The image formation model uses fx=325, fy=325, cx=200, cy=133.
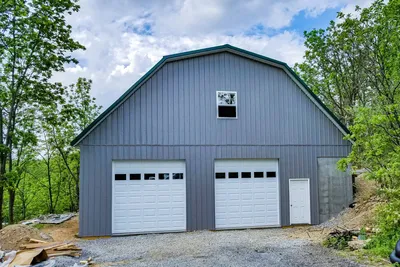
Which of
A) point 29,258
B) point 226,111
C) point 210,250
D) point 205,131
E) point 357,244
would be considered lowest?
point 210,250

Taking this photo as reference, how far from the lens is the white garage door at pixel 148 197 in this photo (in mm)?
10531

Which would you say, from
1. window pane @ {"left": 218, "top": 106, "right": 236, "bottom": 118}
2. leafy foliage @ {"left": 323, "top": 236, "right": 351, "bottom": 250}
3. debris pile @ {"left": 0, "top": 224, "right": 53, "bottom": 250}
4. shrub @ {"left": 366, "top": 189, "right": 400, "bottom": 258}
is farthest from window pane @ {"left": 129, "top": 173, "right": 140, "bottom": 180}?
shrub @ {"left": 366, "top": 189, "right": 400, "bottom": 258}

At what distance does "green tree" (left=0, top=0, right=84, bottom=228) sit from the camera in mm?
11305

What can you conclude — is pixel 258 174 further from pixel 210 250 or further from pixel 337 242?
pixel 210 250

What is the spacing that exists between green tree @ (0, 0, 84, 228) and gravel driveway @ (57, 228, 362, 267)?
5765 millimetres

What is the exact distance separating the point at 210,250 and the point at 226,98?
545 centimetres

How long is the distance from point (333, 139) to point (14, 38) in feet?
39.5

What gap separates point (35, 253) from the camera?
6.80 m

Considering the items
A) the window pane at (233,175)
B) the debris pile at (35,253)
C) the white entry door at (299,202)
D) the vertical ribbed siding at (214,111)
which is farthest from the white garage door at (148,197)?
the white entry door at (299,202)

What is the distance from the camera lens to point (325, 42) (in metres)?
19.4

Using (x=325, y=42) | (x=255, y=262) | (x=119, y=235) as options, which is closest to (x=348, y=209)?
(x=255, y=262)

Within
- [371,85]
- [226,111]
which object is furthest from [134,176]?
[371,85]

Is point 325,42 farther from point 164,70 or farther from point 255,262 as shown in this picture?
point 255,262

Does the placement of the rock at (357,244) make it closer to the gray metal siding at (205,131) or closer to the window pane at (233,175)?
the gray metal siding at (205,131)
